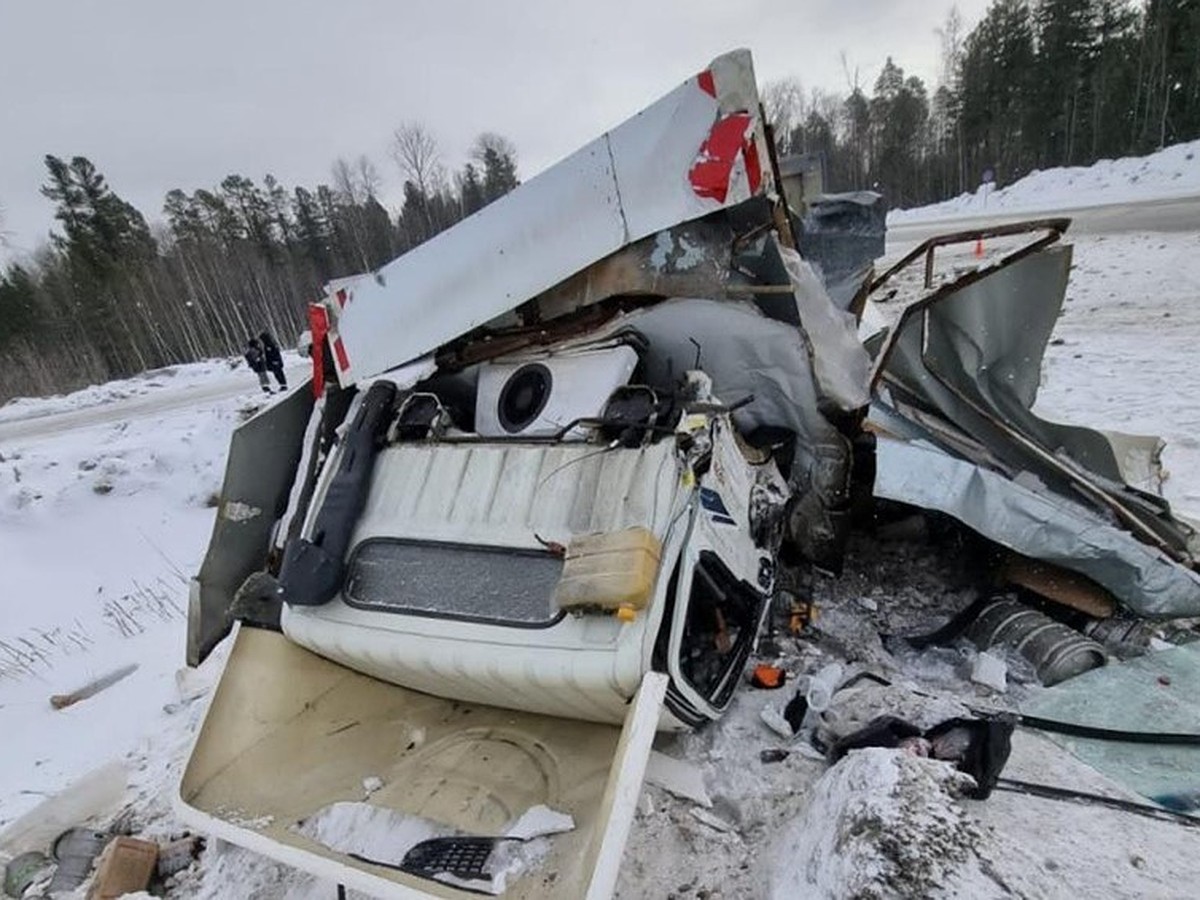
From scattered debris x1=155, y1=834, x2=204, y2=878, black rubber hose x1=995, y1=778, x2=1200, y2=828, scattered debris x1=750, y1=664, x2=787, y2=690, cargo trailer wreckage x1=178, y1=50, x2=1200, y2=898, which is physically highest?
cargo trailer wreckage x1=178, y1=50, x2=1200, y2=898

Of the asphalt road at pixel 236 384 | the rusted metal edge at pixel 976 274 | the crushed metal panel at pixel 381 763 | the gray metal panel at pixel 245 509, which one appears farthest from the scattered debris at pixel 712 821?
the asphalt road at pixel 236 384

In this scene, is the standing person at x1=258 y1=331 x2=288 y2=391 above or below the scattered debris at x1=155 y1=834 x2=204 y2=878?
above

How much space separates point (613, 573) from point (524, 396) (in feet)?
3.90

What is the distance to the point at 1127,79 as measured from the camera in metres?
27.0

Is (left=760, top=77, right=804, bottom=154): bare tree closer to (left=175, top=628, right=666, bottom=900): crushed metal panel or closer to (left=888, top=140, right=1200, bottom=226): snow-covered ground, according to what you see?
(left=888, top=140, right=1200, bottom=226): snow-covered ground

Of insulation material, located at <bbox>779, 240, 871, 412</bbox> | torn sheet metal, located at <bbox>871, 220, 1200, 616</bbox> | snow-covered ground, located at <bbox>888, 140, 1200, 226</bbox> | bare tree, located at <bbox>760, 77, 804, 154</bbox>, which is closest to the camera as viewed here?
torn sheet metal, located at <bbox>871, 220, 1200, 616</bbox>

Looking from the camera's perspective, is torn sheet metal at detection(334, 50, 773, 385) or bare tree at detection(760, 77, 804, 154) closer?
torn sheet metal at detection(334, 50, 773, 385)

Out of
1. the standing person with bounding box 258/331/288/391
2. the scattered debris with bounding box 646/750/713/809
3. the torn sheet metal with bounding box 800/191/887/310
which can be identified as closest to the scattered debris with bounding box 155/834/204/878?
the scattered debris with bounding box 646/750/713/809

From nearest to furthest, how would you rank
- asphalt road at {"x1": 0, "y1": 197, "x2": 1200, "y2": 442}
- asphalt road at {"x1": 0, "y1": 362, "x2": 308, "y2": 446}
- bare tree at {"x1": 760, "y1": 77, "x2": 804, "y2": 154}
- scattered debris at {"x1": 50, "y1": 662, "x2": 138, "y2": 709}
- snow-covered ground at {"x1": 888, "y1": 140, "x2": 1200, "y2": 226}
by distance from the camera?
scattered debris at {"x1": 50, "y1": 662, "x2": 138, "y2": 709}, asphalt road at {"x1": 0, "y1": 197, "x2": 1200, "y2": 442}, asphalt road at {"x1": 0, "y1": 362, "x2": 308, "y2": 446}, snow-covered ground at {"x1": 888, "y1": 140, "x2": 1200, "y2": 226}, bare tree at {"x1": 760, "y1": 77, "x2": 804, "y2": 154}

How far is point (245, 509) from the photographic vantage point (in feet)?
9.16

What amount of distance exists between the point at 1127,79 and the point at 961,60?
9870 millimetres

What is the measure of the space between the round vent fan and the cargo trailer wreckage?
1 cm

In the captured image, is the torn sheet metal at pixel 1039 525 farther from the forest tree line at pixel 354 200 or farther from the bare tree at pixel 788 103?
the bare tree at pixel 788 103

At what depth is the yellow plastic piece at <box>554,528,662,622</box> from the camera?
5.71ft
